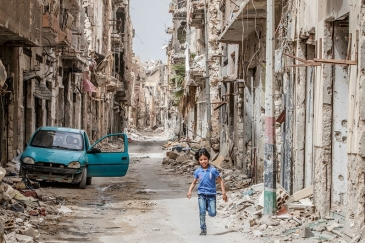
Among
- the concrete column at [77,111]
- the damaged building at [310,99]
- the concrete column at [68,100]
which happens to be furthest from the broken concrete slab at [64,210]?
the concrete column at [77,111]

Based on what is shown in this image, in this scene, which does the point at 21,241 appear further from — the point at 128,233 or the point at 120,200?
the point at 120,200

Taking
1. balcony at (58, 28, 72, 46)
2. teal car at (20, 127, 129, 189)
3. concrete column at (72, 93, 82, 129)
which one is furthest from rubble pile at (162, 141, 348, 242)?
concrete column at (72, 93, 82, 129)

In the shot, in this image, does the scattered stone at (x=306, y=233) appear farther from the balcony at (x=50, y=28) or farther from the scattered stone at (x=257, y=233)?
the balcony at (x=50, y=28)

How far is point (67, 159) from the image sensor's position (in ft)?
55.8

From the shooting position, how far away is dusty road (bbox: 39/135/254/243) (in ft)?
34.9

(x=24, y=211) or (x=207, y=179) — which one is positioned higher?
(x=207, y=179)

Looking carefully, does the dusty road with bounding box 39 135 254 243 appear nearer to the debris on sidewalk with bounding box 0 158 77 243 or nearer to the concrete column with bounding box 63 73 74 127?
the debris on sidewalk with bounding box 0 158 77 243

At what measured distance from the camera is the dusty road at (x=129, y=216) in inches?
419

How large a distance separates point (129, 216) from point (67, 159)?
4.43 m

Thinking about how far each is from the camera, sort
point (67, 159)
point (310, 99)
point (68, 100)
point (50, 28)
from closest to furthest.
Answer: point (310, 99) → point (67, 159) → point (50, 28) → point (68, 100)

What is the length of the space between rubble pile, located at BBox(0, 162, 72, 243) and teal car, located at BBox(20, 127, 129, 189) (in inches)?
51.9

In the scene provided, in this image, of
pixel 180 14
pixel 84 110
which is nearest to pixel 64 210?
pixel 84 110

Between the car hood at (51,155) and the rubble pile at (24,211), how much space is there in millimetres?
1417

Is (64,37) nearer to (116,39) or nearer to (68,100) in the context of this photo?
(68,100)
